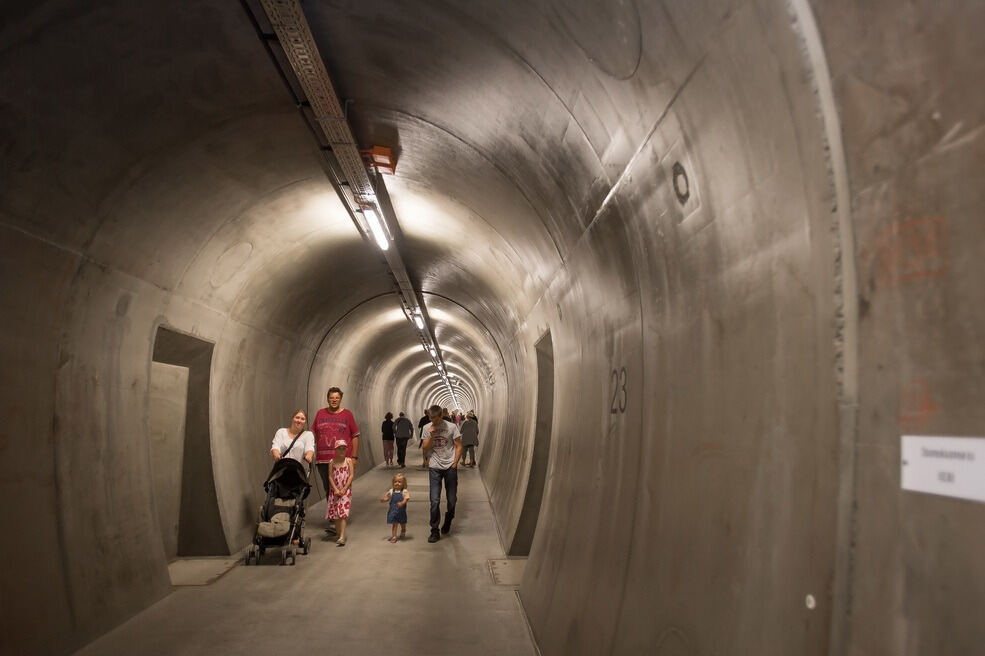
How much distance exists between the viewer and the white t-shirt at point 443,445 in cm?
1084

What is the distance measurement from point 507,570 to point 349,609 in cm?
242

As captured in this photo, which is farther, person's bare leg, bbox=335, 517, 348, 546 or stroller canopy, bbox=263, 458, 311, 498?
person's bare leg, bbox=335, 517, 348, 546

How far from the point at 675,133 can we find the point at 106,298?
559cm

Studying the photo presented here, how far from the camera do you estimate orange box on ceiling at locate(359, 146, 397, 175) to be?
730cm

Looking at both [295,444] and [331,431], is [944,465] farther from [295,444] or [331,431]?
[331,431]

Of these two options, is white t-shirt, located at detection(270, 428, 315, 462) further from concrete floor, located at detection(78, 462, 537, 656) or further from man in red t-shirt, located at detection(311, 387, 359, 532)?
concrete floor, located at detection(78, 462, 537, 656)

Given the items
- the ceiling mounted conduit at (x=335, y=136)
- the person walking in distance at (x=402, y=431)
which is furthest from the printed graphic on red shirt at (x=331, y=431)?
the person walking in distance at (x=402, y=431)

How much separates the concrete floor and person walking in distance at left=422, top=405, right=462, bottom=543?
2.16 feet

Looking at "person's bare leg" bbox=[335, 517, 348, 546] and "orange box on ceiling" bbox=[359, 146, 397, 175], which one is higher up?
"orange box on ceiling" bbox=[359, 146, 397, 175]

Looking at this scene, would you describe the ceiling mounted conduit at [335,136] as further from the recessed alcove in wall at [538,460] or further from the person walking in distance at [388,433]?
the person walking in distance at [388,433]

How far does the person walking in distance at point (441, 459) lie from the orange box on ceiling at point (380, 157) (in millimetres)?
4292

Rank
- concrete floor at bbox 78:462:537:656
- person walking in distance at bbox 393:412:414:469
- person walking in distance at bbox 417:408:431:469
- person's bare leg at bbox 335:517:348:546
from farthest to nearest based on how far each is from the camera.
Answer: person walking in distance at bbox 393:412:414:469 < person walking in distance at bbox 417:408:431:469 < person's bare leg at bbox 335:517:348:546 < concrete floor at bbox 78:462:537:656

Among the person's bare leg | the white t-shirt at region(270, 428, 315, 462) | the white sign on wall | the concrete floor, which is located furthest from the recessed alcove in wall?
the white sign on wall

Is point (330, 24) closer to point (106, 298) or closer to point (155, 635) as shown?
point (106, 298)
